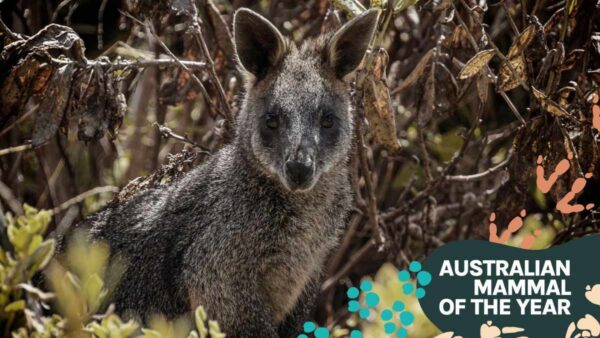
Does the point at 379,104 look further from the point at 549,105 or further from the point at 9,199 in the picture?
the point at 9,199

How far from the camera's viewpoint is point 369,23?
4.33 meters

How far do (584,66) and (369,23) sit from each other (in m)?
1.25

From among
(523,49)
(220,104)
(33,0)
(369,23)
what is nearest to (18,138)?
(33,0)

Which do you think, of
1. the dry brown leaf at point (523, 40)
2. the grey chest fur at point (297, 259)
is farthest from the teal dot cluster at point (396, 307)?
the dry brown leaf at point (523, 40)

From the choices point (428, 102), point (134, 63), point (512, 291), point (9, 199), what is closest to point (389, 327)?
point (512, 291)

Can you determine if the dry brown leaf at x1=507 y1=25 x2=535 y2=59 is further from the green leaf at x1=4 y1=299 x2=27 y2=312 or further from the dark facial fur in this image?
the green leaf at x1=4 y1=299 x2=27 y2=312

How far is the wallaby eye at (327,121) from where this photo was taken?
439 cm

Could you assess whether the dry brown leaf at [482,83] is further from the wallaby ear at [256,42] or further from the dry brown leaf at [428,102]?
the wallaby ear at [256,42]

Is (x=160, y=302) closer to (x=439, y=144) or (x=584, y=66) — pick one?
→ (x=584, y=66)

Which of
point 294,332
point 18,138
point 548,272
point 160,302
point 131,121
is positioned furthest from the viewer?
point 131,121

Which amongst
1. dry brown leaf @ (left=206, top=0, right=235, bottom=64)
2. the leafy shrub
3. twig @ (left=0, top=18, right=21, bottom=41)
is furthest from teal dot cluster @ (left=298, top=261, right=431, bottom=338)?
dry brown leaf @ (left=206, top=0, right=235, bottom=64)

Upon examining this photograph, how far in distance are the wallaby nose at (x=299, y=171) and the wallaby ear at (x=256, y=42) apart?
0.74 metres

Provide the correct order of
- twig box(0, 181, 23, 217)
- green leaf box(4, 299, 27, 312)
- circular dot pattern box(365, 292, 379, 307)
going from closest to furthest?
1. green leaf box(4, 299, 27, 312)
2. circular dot pattern box(365, 292, 379, 307)
3. twig box(0, 181, 23, 217)

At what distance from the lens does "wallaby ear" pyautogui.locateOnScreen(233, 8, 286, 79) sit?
4375 mm
